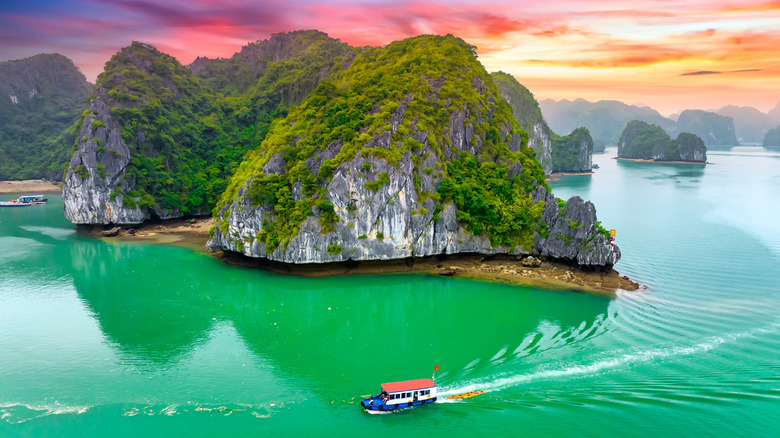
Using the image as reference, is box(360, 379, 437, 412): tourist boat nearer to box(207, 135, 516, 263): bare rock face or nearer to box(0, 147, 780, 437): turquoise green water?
box(0, 147, 780, 437): turquoise green water

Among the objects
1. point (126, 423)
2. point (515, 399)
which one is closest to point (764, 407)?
point (515, 399)

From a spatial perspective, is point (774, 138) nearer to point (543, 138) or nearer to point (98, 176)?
point (543, 138)

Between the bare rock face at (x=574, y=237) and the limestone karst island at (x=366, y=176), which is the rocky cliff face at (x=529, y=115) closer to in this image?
the limestone karst island at (x=366, y=176)

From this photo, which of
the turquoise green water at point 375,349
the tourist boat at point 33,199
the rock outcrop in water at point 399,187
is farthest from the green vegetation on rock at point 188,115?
the tourist boat at point 33,199

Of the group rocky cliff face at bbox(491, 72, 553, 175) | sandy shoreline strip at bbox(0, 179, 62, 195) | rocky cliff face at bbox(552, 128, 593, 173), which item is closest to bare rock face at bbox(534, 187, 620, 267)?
rocky cliff face at bbox(491, 72, 553, 175)

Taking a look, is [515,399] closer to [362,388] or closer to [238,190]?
[362,388]

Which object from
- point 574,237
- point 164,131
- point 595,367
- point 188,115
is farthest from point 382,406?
point 188,115
